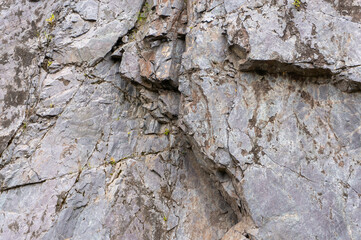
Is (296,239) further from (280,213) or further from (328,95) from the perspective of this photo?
(328,95)

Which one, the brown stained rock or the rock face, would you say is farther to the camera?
the brown stained rock

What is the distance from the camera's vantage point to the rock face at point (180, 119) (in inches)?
192

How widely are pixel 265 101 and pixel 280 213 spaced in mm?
1877

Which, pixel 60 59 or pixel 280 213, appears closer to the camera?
pixel 280 213

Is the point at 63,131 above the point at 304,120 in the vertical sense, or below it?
below

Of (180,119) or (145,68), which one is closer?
(180,119)

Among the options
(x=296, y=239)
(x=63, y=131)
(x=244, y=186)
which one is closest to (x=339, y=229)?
(x=296, y=239)

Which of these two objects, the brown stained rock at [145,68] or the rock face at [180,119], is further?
the brown stained rock at [145,68]

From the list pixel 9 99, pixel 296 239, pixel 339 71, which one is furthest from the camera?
pixel 9 99

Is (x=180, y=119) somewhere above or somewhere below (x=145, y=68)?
below

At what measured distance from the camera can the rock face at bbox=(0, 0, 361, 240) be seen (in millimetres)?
4875

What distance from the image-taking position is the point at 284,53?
499 centimetres

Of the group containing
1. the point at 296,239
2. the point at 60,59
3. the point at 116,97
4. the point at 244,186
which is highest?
the point at 60,59

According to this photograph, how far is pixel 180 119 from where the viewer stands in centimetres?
559
